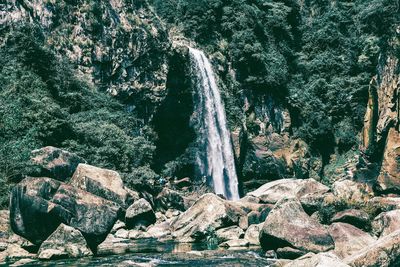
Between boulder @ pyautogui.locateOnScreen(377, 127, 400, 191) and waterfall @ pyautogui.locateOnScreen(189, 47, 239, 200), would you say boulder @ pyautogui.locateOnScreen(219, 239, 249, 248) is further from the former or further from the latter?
waterfall @ pyautogui.locateOnScreen(189, 47, 239, 200)

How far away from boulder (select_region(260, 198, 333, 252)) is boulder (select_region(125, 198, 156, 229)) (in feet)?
30.0

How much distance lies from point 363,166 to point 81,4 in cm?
2640

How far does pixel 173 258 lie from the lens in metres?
16.3

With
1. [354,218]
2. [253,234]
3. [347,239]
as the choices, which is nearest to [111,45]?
[253,234]

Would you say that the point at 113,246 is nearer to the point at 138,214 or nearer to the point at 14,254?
the point at 138,214

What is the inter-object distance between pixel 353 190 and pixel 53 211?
581 inches

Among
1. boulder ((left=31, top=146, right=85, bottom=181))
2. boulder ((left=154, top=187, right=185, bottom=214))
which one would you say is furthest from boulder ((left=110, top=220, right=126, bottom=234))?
boulder ((left=154, top=187, right=185, bottom=214))

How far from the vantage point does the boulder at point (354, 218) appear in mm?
16656

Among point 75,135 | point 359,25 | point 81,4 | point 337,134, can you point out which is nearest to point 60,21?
point 81,4

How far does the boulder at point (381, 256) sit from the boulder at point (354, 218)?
20.7 ft

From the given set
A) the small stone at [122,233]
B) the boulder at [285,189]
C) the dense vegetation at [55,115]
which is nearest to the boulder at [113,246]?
the small stone at [122,233]

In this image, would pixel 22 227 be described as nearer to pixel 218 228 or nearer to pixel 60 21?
pixel 218 228

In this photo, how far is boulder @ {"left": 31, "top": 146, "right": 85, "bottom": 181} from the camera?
19.3 meters

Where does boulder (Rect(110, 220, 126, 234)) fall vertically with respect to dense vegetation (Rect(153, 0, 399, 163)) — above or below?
below
